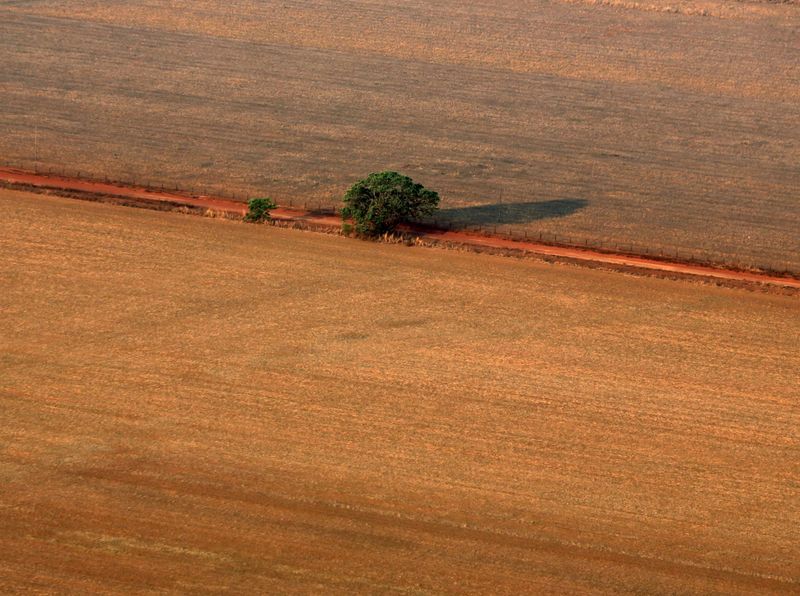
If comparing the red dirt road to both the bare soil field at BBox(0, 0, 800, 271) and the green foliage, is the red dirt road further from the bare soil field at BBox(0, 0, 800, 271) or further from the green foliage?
the bare soil field at BBox(0, 0, 800, 271)

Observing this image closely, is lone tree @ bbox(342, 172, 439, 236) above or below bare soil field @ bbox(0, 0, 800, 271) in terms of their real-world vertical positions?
below

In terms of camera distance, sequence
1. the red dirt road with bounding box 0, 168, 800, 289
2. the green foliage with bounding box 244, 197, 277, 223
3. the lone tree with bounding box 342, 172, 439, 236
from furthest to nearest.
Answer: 1. the green foliage with bounding box 244, 197, 277, 223
2. the lone tree with bounding box 342, 172, 439, 236
3. the red dirt road with bounding box 0, 168, 800, 289

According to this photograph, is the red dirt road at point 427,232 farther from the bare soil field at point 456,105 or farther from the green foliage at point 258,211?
the bare soil field at point 456,105

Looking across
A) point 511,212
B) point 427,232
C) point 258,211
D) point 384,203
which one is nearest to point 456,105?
point 511,212

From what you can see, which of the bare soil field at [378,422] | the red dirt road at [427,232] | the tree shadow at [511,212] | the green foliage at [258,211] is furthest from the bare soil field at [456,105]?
the bare soil field at [378,422]

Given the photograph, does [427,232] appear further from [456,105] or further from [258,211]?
[456,105]

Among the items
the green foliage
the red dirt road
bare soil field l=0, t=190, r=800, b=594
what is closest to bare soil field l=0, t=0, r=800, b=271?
the red dirt road
